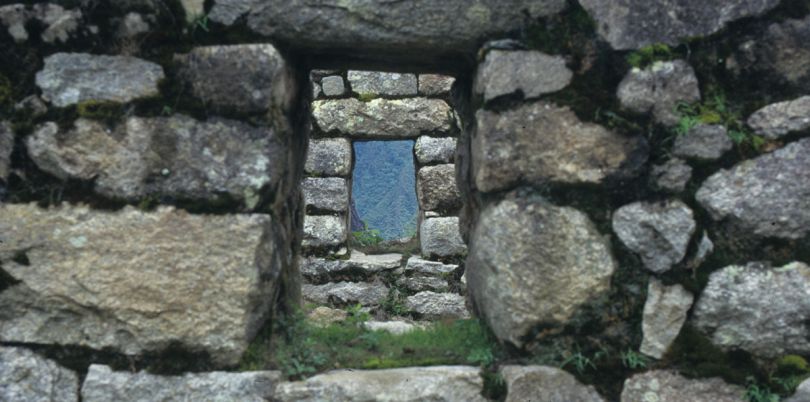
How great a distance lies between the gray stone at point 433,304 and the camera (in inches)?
229

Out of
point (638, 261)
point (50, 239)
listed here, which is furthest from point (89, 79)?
point (638, 261)

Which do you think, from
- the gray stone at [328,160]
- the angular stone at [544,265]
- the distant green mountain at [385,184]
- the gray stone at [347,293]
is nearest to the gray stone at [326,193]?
the gray stone at [328,160]

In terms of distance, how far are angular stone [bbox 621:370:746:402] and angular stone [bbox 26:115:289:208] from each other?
1.22 metres

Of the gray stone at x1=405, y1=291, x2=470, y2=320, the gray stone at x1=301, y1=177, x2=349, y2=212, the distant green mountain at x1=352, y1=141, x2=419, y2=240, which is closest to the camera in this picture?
the gray stone at x1=405, y1=291, x2=470, y2=320

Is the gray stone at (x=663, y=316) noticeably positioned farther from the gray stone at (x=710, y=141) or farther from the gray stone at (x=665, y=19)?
the gray stone at (x=665, y=19)

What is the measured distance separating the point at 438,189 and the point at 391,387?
162 inches

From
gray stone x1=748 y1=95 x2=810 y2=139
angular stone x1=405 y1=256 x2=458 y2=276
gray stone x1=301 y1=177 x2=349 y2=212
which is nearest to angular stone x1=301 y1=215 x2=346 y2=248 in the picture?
gray stone x1=301 y1=177 x2=349 y2=212

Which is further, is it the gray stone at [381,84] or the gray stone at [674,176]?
the gray stone at [381,84]

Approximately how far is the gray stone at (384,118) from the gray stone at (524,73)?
13.4 feet

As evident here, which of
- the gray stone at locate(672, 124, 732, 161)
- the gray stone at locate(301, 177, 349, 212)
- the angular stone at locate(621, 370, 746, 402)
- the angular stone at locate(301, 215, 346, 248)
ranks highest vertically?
the gray stone at locate(672, 124, 732, 161)

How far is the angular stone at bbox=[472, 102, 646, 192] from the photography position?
2.04 meters

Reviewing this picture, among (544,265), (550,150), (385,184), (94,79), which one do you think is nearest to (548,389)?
(544,265)

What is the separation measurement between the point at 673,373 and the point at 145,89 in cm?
174

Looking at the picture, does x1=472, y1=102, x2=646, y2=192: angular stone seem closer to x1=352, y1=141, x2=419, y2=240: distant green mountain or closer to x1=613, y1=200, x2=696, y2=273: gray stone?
x1=613, y1=200, x2=696, y2=273: gray stone
